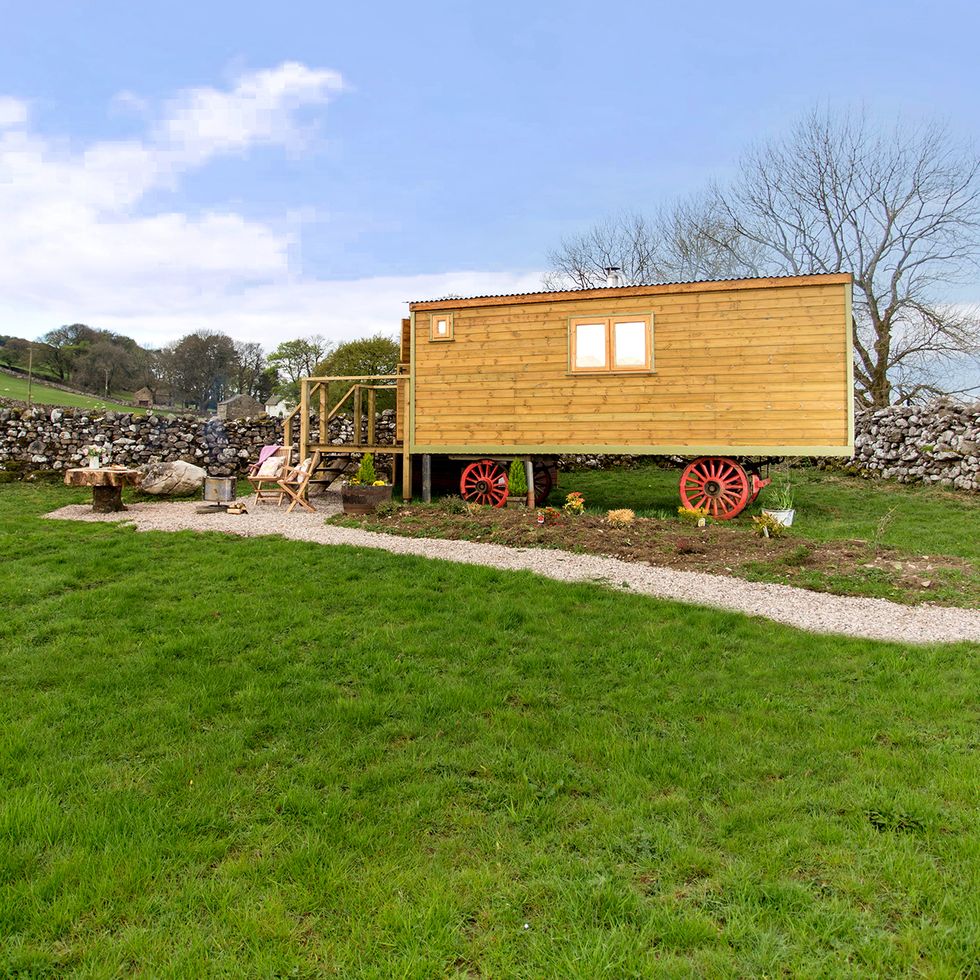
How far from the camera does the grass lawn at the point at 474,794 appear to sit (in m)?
2.08

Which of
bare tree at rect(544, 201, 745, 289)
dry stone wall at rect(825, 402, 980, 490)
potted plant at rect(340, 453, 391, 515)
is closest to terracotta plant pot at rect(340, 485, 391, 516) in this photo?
potted plant at rect(340, 453, 391, 515)

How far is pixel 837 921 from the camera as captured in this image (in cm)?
213

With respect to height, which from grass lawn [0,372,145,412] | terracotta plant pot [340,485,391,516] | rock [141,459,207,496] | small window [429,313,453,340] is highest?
grass lawn [0,372,145,412]

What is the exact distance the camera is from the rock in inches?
496

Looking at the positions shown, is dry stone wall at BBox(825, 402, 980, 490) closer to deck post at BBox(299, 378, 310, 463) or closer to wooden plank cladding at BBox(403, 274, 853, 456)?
wooden plank cladding at BBox(403, 274, 853, 456)

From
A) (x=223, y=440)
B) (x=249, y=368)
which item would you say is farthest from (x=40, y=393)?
(x=223, y=440)

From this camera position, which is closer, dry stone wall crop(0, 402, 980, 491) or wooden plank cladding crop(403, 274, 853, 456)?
wooden plank cladding crop(403, 274, 853, 456)

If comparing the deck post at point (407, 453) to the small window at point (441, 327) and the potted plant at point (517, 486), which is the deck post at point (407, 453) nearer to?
the small window at point (441, 327)

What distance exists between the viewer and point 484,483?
38.9 ft

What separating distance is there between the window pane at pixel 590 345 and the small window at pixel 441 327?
2292 mm

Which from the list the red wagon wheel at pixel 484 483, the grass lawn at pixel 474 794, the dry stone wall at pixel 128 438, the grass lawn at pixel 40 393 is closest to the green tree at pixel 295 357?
the grass lawn at pixel 40 393

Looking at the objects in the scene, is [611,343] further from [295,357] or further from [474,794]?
[295,357]

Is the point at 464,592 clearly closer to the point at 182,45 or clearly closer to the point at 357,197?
the point at 182,45

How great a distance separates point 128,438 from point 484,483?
8.85 meters
